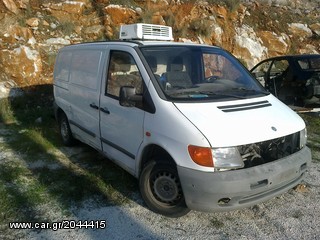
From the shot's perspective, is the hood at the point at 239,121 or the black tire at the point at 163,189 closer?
the hood at the point at 239,121

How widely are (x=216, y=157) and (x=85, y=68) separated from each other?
105 inches

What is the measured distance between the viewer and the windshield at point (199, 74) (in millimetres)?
3451

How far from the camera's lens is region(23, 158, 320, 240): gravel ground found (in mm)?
3057

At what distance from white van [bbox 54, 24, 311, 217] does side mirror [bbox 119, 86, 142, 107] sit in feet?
0.04

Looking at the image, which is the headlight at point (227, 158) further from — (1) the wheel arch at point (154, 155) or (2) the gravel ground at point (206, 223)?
(2) the gravel ground at point (206, 223)

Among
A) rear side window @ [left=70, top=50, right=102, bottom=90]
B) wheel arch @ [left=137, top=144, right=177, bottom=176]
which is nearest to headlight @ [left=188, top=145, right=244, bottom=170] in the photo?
wheel arch @ [left=137, top=144, right=177, bottom=176]

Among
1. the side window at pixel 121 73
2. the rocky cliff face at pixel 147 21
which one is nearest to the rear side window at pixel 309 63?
the side window at pixel 121 73

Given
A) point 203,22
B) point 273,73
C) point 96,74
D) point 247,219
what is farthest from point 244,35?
point 247,219

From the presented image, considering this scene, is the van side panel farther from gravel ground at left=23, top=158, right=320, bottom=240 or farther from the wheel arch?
gravel ground at left=23, top=158, right=320, bottom=240

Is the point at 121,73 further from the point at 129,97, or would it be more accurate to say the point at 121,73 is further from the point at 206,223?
the point at 206,223

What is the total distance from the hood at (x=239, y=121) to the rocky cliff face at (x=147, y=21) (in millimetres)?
7119

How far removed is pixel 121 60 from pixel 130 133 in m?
0.97

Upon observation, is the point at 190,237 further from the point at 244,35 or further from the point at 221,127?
the point at 244,35

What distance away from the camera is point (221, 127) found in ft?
9.55
